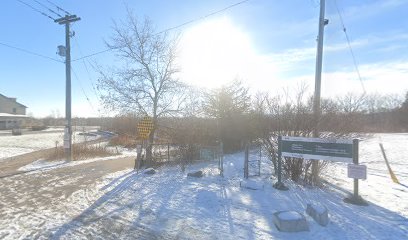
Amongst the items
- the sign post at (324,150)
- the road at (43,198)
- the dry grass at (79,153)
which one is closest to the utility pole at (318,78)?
the sign post at (324,150)

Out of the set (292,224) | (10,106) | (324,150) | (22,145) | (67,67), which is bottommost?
(22,145)

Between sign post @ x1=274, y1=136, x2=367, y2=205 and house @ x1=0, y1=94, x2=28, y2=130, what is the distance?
234ft

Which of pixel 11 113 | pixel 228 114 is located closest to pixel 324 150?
pixel 228 114

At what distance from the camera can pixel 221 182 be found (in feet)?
30.9

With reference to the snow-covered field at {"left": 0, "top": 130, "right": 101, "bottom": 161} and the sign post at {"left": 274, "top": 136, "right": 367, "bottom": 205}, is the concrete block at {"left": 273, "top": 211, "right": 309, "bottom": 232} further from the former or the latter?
the snow-covered field at {"left": 0, "top": 130, "right": 101, "bottom": 161}

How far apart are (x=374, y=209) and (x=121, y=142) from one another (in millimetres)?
25083

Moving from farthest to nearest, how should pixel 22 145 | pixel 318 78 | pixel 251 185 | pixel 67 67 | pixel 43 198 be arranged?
pixel 22 145, pixel 67 67, pixel 318 78, pixel 251 185, pixel 43 198

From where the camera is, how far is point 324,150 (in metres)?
7.78

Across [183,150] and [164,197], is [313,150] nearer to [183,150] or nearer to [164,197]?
[164,197]

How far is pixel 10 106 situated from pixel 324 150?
9209cm

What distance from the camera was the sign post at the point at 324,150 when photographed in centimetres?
729

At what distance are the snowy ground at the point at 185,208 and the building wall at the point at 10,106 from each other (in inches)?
3248

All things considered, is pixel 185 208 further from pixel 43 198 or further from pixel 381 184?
pixel 381 184

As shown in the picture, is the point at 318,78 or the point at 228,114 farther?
the point at 228,114
